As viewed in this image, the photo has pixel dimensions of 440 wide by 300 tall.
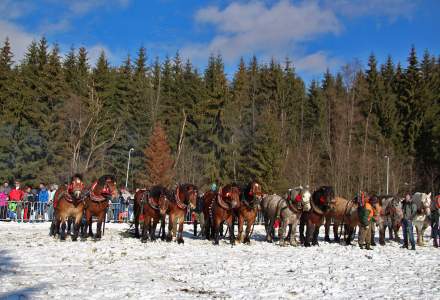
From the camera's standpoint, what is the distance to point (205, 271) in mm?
10484

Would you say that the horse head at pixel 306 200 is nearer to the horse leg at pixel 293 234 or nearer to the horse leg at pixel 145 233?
the horse leg at pixel 293 234

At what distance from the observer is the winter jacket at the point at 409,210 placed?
664 inches

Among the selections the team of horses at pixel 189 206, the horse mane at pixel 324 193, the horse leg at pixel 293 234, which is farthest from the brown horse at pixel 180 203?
the horse mane at pixel 324 193

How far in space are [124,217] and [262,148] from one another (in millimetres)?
18487

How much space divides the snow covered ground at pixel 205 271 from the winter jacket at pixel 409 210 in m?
2.26

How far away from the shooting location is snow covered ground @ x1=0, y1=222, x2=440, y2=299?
8.43 metres

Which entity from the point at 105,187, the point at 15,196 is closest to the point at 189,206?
the point at 105,187

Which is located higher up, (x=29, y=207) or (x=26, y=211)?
(x=29, y=207)

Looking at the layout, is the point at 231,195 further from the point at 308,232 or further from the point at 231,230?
the point at 308,232

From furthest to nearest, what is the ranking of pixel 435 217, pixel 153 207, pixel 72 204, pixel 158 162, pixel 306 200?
pixel 158 162, pixel 435 217, pixel 306 200, pixel 153 207, pixel 72 204

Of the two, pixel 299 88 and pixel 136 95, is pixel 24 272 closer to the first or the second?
pixel 136 95

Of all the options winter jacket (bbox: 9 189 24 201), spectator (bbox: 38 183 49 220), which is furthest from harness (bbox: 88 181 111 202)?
winter jacket (bbox: 9 189 24 201)

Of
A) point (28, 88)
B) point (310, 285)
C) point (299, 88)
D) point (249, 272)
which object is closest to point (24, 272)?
point (249, 272)

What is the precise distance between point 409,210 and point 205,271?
31.2 ft
